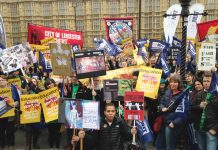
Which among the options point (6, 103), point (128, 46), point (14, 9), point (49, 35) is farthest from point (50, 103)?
point (14, 9)

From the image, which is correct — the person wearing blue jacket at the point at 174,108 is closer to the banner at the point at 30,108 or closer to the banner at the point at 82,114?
the banner at the point at 82,114

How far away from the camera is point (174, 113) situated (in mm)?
4441

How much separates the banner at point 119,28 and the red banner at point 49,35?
959 millimetres

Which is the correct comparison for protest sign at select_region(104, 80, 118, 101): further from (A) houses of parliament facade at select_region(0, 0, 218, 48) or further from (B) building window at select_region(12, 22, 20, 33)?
(B) building window at select_region(12, 22, 20, 33)

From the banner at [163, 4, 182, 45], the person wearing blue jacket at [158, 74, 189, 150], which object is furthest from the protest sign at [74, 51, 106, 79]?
the banner at [163, 4, 182, 45]

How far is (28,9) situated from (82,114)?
37.4 m

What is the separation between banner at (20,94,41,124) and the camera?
5176 mm

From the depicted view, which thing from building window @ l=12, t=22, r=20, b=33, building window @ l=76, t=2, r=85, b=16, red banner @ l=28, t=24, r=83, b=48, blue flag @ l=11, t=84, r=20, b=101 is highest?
building window @ l=76, t=2, r=85, b=16

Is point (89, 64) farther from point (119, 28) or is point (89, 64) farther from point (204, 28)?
point (119, 28)

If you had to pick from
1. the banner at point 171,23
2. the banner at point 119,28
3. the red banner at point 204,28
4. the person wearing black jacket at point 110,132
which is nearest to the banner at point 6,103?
the person wearing black jacket at point 110,132

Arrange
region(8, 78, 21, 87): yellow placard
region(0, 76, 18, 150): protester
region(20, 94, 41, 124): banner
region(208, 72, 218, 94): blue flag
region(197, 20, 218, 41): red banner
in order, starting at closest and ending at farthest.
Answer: region(208, 72, 218, 94): blue flag < region(20, 94, 41, 124): banner < region(0, 76, 18, 150): protester < region(8, 78, 21, 87): yellow placard < region(197, 20, 218, 41): red banner

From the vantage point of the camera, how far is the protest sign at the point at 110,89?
14.9ft

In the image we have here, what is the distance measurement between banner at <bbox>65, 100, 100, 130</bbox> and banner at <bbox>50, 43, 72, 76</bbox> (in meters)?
1.15

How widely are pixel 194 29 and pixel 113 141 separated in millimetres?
6020
